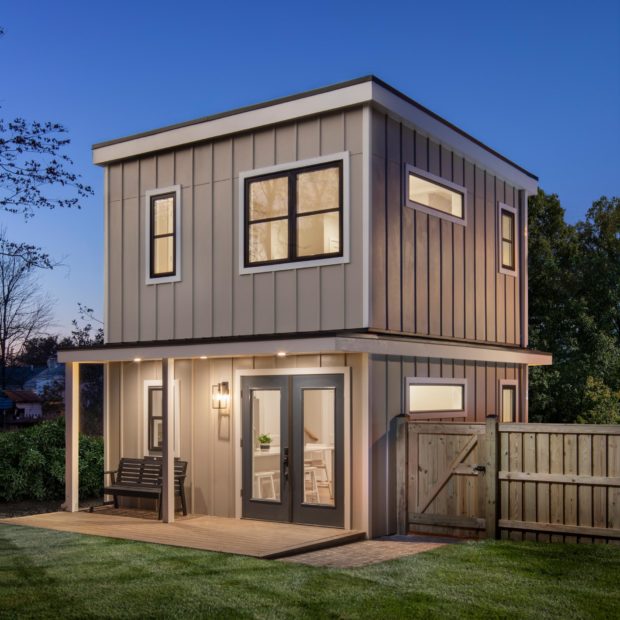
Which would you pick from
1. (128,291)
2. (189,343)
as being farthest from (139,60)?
(189,343)

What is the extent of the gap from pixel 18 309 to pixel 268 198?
31.8 metres

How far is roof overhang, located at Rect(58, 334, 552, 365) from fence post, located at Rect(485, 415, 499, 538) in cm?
170

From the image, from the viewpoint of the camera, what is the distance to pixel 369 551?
10602 mm

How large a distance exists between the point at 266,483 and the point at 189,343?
2.35 meters

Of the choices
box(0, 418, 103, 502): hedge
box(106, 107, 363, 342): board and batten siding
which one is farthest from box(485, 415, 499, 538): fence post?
box(0, 418, 103, 502): hedge

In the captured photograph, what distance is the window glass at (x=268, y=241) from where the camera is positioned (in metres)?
12.7

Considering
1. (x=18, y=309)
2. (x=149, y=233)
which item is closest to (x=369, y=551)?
(x=149, y=233)

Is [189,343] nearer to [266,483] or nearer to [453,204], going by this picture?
[266,483]

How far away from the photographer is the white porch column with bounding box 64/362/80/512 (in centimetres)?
1396

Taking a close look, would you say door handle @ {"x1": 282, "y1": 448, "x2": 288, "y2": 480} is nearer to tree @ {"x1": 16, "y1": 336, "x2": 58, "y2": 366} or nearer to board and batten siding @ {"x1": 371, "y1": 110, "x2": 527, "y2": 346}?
board and batten siding @ {"x1": 371, "y1": 110, "x2": 527, "y2": 346}

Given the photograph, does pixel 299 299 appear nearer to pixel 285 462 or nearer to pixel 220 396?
pixel 220 396

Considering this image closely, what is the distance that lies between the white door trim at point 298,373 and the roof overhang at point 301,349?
468mm

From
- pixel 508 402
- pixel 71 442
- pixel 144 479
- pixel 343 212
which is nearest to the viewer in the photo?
pixel 343 212

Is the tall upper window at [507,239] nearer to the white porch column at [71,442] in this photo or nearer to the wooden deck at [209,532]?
the wooden deck at [209,532]
